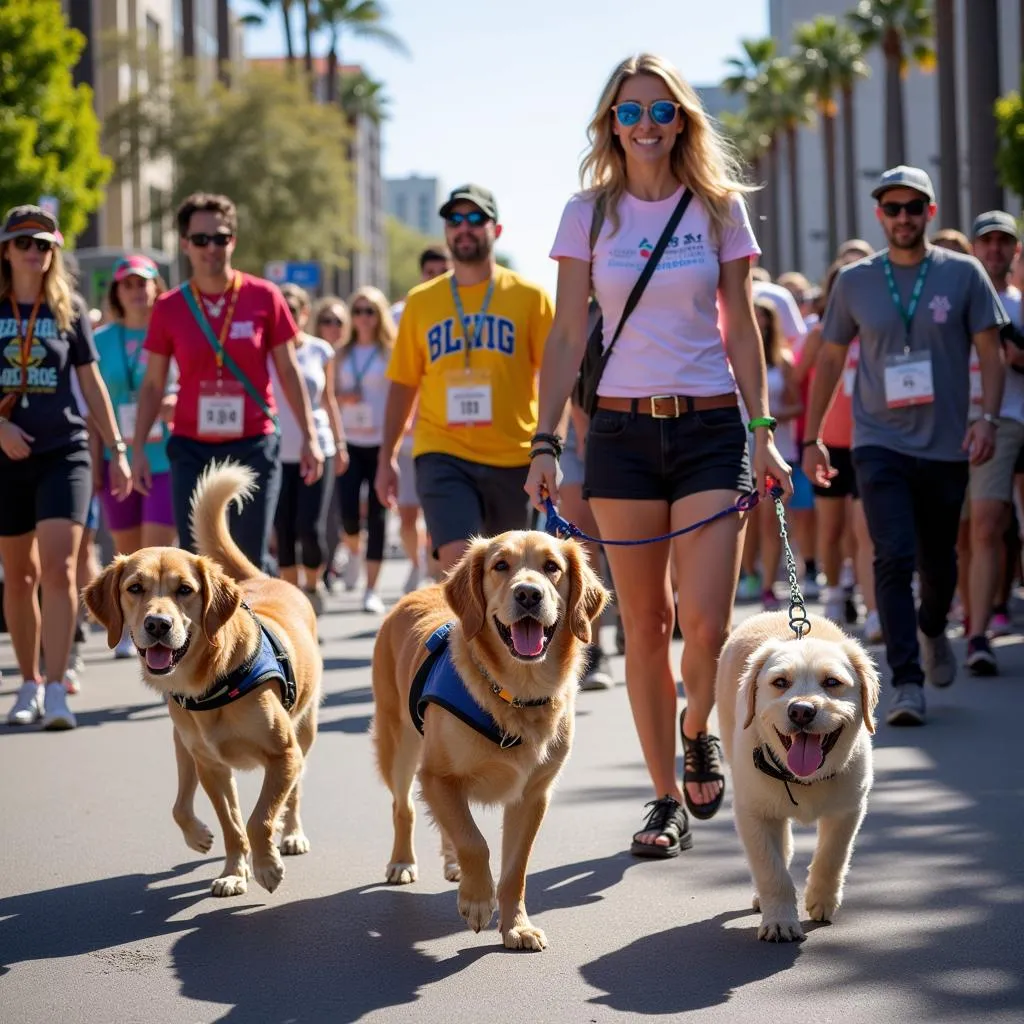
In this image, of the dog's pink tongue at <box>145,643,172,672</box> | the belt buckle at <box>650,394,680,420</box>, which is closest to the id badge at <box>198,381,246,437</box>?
the dog's pink tongue at <box>145,643,172,672</box>

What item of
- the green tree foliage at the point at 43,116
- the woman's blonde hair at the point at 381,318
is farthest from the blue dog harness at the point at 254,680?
the green tree foliage at the point at 43,116

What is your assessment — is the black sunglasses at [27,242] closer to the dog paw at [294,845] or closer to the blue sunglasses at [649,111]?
the dog paw at [294,845]

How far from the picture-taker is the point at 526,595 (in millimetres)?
5230

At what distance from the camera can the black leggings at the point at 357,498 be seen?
49.6 feet

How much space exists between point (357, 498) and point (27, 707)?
576cm

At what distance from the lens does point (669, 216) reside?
6238mm

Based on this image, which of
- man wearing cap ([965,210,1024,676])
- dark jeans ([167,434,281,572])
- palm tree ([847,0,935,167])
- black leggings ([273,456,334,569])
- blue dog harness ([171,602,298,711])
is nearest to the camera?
blue dog harness ([171,602,298,711])

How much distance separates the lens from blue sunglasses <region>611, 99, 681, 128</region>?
242 inches

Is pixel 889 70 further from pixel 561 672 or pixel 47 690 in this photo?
pixel 561 672

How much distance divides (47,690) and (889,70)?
4346cm

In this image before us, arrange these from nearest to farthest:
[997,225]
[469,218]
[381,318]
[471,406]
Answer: [471,406] → [469,218] → [997,225] → [381,318]

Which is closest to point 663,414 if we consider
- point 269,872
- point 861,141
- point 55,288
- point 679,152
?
point 679,152

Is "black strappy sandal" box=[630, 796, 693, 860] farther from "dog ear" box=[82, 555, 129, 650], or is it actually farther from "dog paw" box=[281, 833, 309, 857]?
"dog ear" box=[82, 555, 129, 650]

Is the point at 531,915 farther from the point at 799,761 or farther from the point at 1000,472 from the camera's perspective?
the point at 1000,472
